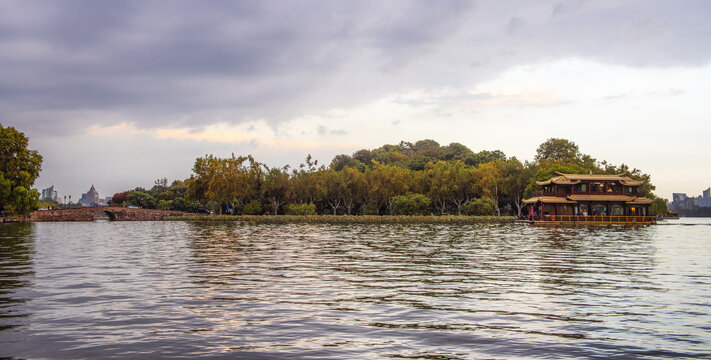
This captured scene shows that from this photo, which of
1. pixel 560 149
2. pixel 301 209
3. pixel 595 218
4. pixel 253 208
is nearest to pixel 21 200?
pixel 253 208

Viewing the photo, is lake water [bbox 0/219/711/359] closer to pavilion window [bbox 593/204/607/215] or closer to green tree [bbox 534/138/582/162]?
pavilion window [bbox 593/204/607/215]

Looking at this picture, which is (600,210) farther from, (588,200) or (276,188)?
(276,188)

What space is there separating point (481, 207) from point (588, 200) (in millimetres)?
18458

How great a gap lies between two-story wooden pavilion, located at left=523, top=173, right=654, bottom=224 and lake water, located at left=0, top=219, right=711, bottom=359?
5751 centimetres

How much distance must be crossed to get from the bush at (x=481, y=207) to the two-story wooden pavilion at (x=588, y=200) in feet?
35.0

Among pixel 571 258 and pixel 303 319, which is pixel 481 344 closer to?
pixel 303 319

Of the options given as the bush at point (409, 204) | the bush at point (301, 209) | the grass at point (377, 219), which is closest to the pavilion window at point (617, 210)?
the grass at point (377, 219)

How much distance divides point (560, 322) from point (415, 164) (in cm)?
Result: 12593

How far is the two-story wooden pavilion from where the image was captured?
75.4 m

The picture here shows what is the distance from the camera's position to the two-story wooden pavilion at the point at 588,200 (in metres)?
75.4

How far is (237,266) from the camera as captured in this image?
19.7m

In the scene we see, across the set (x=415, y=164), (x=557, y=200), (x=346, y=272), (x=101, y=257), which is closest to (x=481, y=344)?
(x=346, y=272)

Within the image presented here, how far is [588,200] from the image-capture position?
75.6 m

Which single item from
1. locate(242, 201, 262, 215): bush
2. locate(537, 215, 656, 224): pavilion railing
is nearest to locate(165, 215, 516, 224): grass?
locate(242, 201, 262, 215): bush
